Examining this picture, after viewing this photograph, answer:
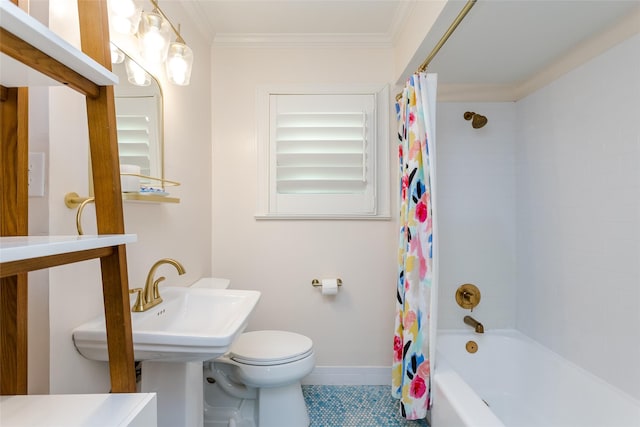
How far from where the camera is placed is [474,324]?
1979 mm

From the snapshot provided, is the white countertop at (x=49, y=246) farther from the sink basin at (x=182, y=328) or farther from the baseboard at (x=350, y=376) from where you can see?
the baseboard at (x=350, y=376)

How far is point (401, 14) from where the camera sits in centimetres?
179

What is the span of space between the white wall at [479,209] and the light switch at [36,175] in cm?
204

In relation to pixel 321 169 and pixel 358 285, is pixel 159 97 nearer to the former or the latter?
pixel 321 169

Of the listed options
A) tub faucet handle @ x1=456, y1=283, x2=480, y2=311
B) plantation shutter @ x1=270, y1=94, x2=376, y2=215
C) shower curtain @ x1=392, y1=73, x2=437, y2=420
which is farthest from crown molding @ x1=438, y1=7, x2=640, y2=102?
tub faucet handle @ x1=456, y1=283, x2=480, y2=311

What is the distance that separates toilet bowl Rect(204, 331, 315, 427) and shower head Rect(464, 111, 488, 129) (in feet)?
5.80

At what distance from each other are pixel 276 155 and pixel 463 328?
176 centimetres

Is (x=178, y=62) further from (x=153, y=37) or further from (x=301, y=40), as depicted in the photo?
(x=301, y=40)

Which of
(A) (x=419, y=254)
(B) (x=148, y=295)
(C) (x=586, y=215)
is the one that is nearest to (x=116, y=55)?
(B) (x=148, y=295)

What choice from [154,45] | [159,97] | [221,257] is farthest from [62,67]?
[221,257]

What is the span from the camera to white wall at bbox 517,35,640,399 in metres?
1.34

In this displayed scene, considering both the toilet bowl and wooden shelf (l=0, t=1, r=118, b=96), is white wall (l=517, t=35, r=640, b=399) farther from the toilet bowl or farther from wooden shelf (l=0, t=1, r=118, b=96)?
wooden shelf (l=0, t=1, r=118, b=96)

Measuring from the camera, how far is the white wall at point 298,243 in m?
2.09

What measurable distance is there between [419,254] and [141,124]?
56.5 inches
